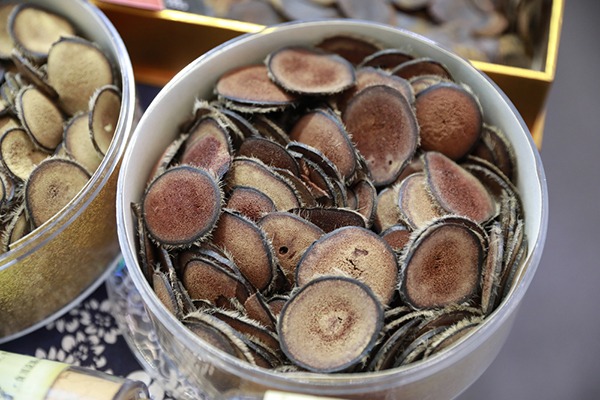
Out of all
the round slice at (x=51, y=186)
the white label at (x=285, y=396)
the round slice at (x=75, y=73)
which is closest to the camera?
the white label at (x=285, y=396)

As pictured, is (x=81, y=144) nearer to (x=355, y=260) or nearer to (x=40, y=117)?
(x=40, y=117)

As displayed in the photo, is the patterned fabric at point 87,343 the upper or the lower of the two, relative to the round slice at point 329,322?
lower

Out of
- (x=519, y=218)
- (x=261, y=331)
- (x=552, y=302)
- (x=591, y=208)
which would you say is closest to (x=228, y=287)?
(x=261, y=331)

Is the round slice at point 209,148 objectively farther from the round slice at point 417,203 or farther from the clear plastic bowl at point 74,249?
the round slice at point 417,203

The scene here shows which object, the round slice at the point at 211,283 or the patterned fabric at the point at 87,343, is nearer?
the round slice at the point at 211,283

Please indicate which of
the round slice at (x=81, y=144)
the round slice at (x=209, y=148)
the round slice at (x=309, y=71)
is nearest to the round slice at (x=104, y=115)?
the round slice at (x=81, y=144)

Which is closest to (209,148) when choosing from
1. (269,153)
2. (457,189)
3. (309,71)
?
(269,153)
